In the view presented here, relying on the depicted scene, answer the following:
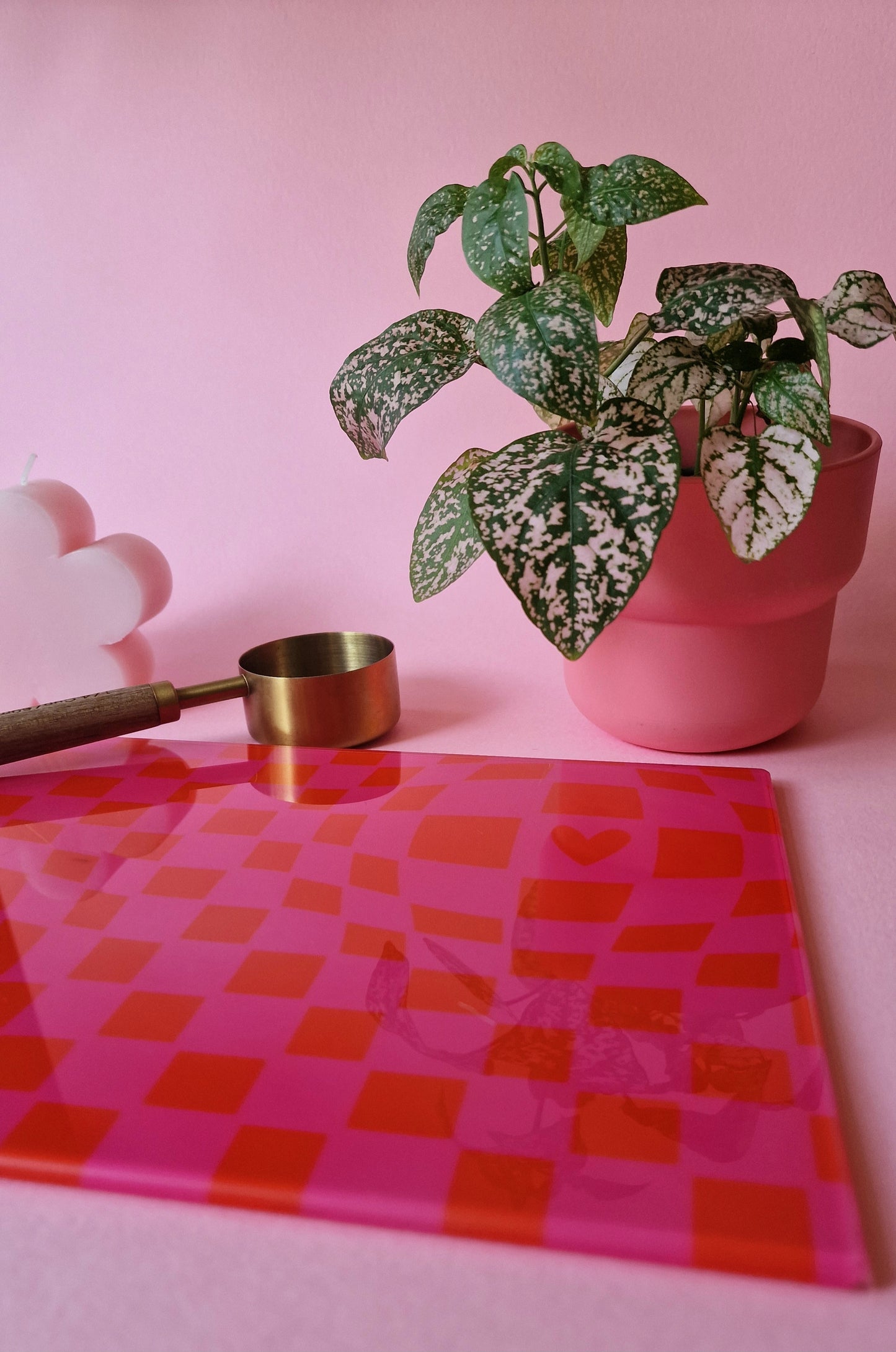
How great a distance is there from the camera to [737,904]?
0.64 metres

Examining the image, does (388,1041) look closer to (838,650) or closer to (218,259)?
(838,650)

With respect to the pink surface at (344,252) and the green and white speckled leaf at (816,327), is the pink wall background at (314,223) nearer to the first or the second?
the pink surface at (344,252)

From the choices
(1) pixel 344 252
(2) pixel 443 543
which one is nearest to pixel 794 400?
(2) pixel 443 543

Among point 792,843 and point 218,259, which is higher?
point 218,259

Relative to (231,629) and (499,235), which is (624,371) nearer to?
(499,235)

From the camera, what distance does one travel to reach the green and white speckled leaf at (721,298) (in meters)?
0.67

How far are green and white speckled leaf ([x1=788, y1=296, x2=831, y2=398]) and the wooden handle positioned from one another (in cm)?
57

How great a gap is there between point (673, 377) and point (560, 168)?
159mm

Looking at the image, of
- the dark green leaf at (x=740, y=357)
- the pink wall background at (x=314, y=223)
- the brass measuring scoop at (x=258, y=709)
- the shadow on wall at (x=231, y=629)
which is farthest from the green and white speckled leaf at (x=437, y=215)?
the shadow on wall at (x=231, y=629)

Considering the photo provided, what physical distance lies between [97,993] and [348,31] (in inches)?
43.0

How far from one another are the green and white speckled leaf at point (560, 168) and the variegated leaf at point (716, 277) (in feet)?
0.28

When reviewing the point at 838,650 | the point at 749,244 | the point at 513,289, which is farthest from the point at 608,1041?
the point at 749,244

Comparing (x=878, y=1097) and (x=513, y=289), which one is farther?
(x=513, y=289)

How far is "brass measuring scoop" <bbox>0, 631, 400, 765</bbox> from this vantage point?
2.81 feet
